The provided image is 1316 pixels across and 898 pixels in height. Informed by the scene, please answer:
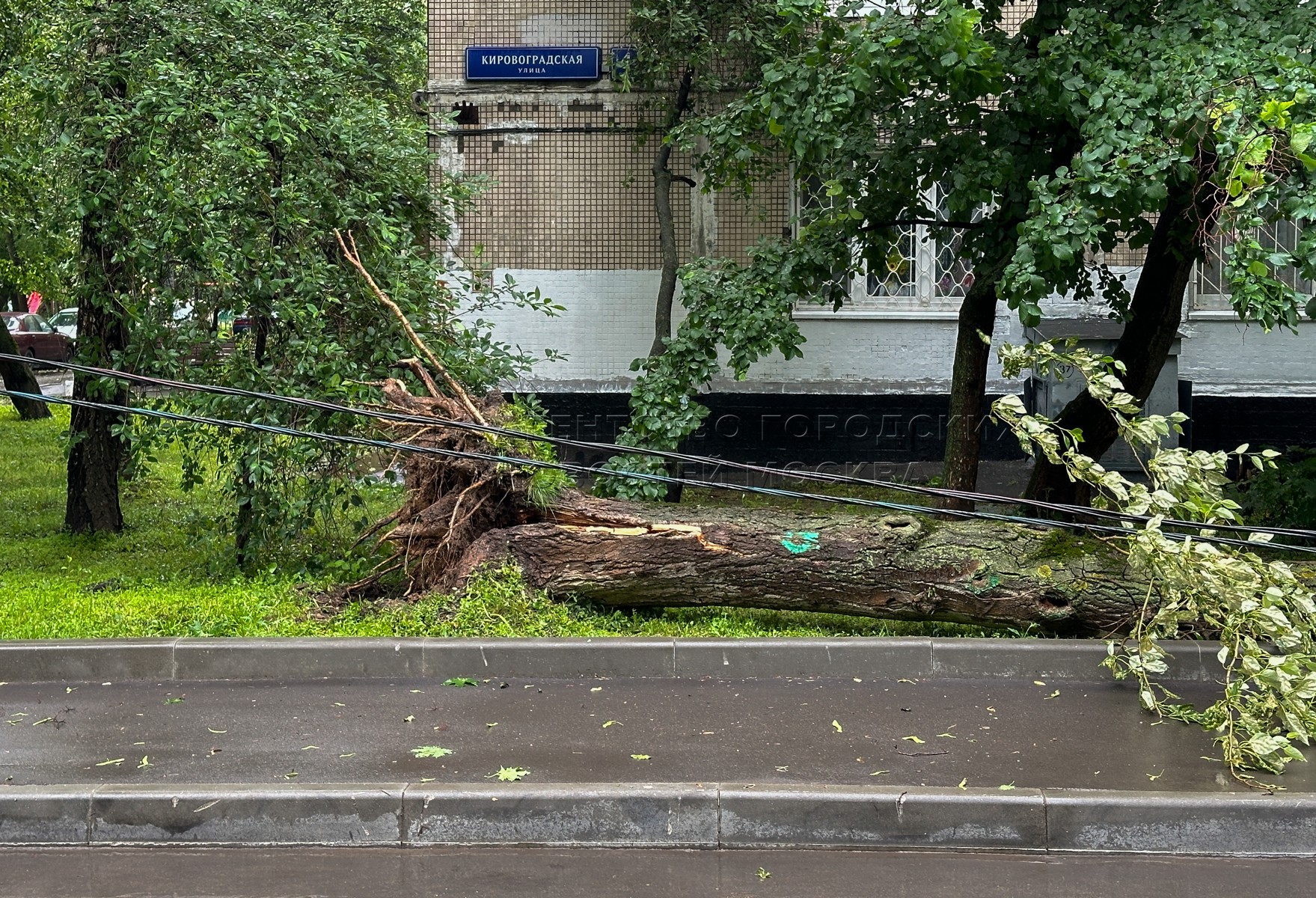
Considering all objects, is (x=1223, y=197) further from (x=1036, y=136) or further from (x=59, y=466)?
(x=59, y=466)

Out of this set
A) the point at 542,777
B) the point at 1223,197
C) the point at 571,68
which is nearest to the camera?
the point at 542,777

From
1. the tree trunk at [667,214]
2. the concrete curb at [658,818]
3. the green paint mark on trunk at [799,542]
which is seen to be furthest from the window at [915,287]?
the concrete curb at [658,818]

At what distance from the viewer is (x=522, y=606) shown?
25.5ft

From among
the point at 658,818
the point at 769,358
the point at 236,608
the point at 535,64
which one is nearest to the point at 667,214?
the point at 769,358

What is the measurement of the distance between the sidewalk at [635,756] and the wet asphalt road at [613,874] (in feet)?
0.34

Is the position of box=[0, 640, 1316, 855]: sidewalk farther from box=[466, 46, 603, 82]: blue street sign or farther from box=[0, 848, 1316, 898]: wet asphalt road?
box=[466, 46, 603, 82]: blue street sign

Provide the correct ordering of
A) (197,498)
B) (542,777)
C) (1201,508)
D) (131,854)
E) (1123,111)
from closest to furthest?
(131,854) < (542,777) < (1201,508) < (1123,111) < (197,498)

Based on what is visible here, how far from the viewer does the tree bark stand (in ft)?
24.8

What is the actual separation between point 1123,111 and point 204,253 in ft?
19.1

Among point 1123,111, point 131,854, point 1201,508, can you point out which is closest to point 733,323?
point 1123,111

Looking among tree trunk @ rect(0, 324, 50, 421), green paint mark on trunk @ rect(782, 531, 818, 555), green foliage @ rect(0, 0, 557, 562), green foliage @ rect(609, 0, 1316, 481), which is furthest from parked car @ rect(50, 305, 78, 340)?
green paint mark on trunk @ rect(782, 531, 818, 555)

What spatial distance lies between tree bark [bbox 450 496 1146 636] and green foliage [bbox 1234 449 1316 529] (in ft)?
9.23

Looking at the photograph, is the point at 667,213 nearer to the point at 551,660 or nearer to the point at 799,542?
the point at 799,542

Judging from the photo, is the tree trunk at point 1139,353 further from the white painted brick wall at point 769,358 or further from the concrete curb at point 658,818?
the concrete curb at point 658,818
